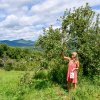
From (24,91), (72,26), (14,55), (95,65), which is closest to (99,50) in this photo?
(95,65)

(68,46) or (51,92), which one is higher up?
(68,46)

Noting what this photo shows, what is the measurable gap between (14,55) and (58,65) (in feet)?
188

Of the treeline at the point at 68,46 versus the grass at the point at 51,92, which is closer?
the grass at the point at 51,92

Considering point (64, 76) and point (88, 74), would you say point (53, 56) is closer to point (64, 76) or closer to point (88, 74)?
point (64, 76)

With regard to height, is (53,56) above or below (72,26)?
below

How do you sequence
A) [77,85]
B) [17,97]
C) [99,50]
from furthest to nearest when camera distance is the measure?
[99,50]
[77,85]
[17,97]

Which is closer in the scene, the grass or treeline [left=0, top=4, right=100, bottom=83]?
the grass

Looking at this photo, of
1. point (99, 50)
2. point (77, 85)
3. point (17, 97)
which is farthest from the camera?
point (99, 50)

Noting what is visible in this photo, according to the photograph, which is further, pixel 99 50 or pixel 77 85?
→ pixel 99 50

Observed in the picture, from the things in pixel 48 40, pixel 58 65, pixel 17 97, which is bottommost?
pixel 17 97

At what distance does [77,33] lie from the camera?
1658 cm

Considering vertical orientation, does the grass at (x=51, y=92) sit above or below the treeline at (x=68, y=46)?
below

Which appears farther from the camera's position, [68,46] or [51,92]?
[68,46]

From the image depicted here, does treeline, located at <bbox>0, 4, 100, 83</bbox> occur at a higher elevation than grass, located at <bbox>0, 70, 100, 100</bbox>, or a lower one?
higher
